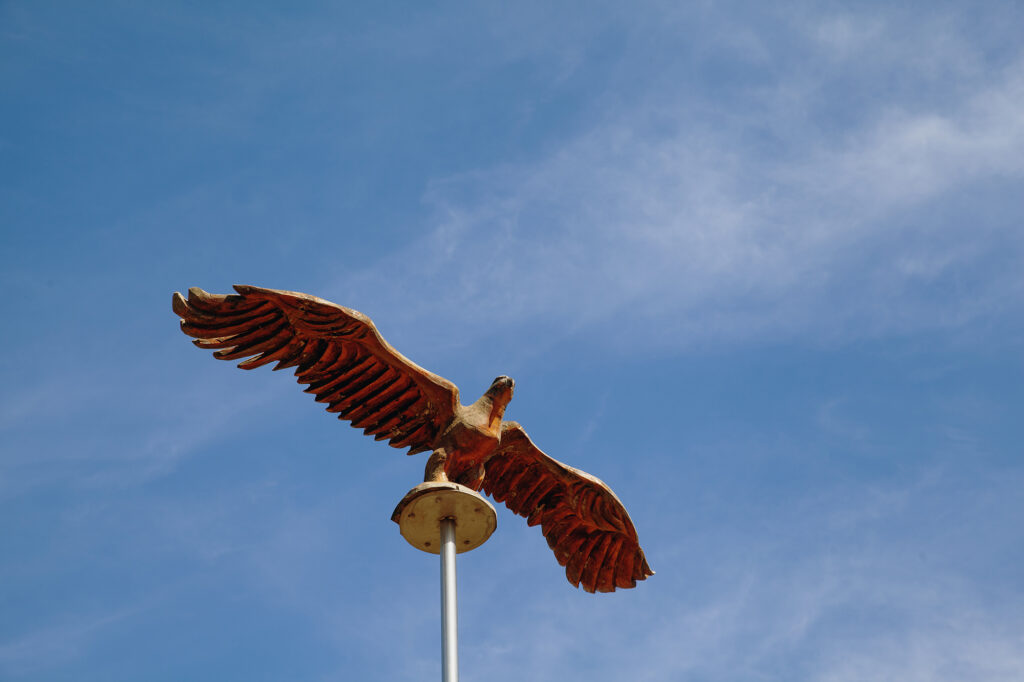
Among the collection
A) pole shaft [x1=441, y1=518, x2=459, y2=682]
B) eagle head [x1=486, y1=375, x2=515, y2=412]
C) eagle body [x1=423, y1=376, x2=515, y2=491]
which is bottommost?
pole shaft [x1=441, y1=518, x2=459, y2=682]

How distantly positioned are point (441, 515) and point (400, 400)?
1.34 m

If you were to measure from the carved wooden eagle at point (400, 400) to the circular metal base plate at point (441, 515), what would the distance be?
34 cm

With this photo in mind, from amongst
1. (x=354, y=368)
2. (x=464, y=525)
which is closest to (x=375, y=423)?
(x=354, y=368)

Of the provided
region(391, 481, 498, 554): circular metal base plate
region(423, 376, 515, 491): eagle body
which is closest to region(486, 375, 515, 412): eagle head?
region(423, 376, 515, 491): eagle body

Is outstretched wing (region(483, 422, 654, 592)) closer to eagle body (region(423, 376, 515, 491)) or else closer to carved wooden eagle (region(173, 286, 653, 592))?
carved wooden eagle (region(173, 286, 653, 592))

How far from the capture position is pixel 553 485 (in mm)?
12695

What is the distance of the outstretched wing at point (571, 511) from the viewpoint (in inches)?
494

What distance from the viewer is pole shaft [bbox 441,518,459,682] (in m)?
10.5

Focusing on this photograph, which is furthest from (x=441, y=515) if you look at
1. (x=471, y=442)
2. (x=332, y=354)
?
(x=332, y=354)

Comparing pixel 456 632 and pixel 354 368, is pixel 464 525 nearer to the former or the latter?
pixel 456 632

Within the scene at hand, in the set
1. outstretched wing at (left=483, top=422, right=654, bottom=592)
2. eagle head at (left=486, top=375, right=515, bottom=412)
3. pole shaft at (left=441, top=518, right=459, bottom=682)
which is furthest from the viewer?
outstretched wing at (left=483, top=422, right=654, bottom=592)

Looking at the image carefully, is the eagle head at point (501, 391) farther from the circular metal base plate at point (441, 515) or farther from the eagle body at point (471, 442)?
the circular metal base plate at point (441, 515)

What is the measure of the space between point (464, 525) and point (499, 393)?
130cm

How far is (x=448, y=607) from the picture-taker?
428 inches
